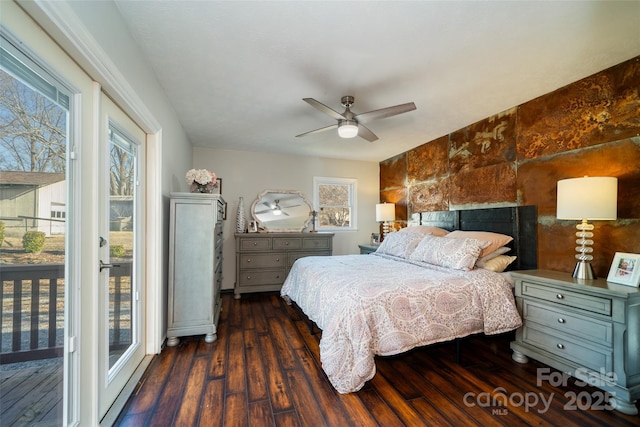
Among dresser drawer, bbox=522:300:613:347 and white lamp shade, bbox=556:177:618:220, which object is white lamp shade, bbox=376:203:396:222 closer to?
dresser drawer, bbox=522:300:613:347

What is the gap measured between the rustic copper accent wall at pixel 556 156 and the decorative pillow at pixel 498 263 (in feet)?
0.92

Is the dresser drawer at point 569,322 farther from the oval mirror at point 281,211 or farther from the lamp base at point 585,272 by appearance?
the oval mirror at point 281,211

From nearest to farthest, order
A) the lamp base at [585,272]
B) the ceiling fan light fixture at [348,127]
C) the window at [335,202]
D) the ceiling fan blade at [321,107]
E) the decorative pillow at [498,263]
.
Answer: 1. the lamp base at [585,272]
2. the ceiling fan blade at [321,107]
3. the ceiling fan light fixture at [348,127]
4. the decorative pillow at [498,263]
5. the window at [335,202]

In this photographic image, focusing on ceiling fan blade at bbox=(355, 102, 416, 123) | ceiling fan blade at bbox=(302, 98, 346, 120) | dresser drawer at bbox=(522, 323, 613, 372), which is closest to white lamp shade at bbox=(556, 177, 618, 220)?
dresser drawer at bbox=(522, 323, 613, 372)

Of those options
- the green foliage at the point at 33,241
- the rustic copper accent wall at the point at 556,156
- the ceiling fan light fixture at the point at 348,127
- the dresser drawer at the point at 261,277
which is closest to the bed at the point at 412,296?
the rustic copper accent wall at the point at 556,156

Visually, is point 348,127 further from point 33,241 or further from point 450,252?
point 33,241

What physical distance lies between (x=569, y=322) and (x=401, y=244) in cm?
165

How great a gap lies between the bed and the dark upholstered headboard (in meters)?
0.01

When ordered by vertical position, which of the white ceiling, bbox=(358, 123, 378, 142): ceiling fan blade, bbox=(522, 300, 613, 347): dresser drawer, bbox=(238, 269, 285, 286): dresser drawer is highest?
the white ceiling

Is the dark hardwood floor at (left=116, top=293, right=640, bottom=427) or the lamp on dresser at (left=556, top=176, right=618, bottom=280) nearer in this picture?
the dark hardwood floor at (left=116, top=293, right=640, bottom=427)

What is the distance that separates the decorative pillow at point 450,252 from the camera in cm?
248

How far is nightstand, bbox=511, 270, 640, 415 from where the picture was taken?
166cm

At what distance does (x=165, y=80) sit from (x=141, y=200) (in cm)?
108

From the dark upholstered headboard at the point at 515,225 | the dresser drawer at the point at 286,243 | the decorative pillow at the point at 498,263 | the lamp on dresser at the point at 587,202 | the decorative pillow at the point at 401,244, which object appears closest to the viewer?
the lamp on dresser at the point at 587,202
